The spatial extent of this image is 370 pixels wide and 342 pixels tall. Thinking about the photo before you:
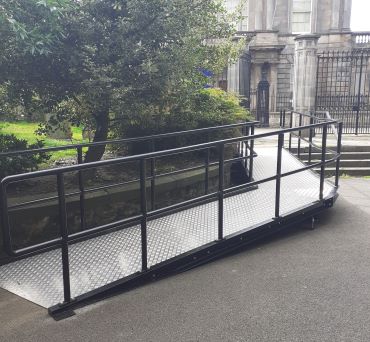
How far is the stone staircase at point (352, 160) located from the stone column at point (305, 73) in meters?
5.04

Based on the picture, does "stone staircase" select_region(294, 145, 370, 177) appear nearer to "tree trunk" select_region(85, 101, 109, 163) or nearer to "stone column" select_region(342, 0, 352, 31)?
"tree trunk" select_region(85, 101, 109, 163)

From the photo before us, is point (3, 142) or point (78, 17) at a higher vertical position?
point (78, 17)

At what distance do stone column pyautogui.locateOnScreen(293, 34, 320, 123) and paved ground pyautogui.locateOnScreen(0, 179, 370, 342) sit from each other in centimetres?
1153

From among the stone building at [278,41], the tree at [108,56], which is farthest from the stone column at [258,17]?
the tree at [108,56]

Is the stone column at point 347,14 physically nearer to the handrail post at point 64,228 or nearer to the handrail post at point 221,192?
the handrail post at point 221,192

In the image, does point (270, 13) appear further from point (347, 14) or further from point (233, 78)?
point (233, 78)

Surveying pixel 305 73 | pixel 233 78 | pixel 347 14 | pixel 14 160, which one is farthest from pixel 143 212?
pixel 347 14

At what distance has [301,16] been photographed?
2947 cm

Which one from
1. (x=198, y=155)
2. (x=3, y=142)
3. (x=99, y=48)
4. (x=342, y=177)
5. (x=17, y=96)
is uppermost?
(x=99, y=48)

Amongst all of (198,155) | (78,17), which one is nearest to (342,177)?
(198,155)

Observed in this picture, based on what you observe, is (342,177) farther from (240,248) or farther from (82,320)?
(82,320)

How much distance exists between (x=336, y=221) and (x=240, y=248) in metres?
1.78

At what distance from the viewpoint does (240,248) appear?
478 cm

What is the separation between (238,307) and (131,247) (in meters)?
1.48
